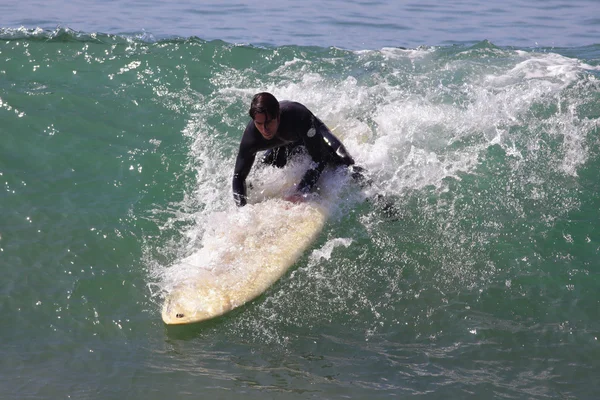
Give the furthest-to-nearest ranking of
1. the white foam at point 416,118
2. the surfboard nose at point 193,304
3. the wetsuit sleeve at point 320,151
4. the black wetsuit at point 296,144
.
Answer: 1. the white foam at point 416,118
2. the wetsuit sleeve at point 320,151
3. the black wetsuit at point 296,144
4. the surfboard nose at point 193,304

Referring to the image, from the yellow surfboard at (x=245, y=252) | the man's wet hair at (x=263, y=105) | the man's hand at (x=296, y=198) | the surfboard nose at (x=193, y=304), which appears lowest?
the surfboard nose at (x=193, y=304)

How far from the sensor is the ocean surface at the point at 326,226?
4215 millimetres

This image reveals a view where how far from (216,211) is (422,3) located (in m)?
12.4

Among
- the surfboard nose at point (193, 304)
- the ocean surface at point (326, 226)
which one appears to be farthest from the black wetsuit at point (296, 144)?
the surfboard nose at point (193, 304)

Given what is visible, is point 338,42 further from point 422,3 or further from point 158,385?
point 158,385

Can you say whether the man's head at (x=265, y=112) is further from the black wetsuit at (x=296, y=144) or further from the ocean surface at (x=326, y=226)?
the ocean surface at (x=326, y=226)

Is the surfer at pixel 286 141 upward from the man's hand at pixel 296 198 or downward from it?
upward

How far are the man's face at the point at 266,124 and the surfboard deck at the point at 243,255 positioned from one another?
69 cm

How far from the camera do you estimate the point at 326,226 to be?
19.0ft

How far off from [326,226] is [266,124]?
3.47ft

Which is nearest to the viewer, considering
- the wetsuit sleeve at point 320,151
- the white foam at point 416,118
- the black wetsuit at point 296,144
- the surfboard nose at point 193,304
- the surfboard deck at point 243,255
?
the surfboard nose at point 193,304

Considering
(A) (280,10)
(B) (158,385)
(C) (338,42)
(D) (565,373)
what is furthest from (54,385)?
(A) (280,10)

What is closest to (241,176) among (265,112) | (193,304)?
(265,112)

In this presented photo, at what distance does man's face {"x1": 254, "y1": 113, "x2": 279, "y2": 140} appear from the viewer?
A: 5199 millimetres
